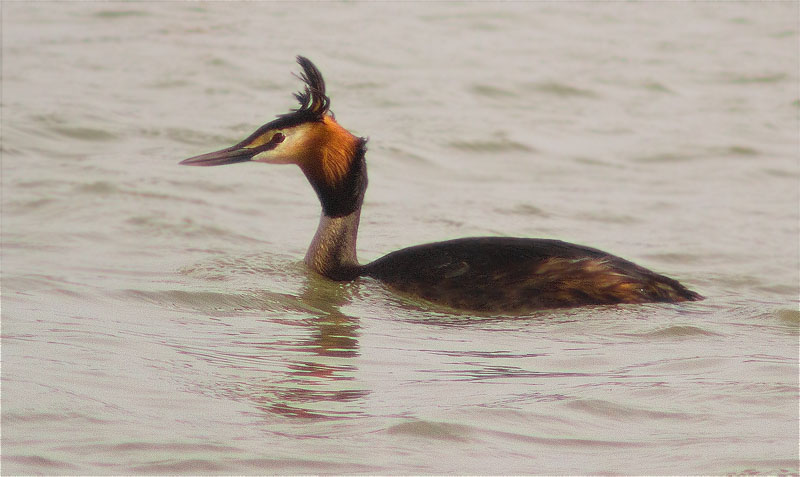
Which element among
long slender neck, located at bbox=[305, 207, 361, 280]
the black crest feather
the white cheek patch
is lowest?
long slender neck, located at bbox=[305, 207, 361, 280]

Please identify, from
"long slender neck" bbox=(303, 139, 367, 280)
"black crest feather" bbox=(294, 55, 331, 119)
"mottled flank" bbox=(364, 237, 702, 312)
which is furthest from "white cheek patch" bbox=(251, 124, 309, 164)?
"mottled flank" bbox=(364, 237, 702, 312)

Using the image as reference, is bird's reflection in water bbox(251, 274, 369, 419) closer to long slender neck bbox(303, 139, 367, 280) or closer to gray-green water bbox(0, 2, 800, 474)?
gray-green water bbox(0, 2, 800, 474)

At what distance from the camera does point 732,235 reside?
10.4 meters

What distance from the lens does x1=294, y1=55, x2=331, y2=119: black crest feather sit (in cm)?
758

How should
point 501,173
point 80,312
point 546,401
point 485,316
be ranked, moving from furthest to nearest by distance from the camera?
point 501,173 → point 485,316 → point 80,312 → point 546,401

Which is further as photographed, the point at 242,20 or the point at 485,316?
the point at 242,20

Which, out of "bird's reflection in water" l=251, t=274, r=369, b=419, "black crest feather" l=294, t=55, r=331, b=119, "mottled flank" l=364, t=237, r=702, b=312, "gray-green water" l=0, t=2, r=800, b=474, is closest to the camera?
"gray-green water" l=0, t=2, r=800, b=474

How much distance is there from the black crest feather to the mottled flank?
110 centimetres

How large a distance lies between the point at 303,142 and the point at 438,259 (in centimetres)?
110

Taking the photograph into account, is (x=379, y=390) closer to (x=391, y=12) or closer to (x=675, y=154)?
(x=675, y=154)

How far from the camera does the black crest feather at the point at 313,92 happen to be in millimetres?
7578

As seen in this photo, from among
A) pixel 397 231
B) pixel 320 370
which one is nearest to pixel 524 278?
pixel 320 370

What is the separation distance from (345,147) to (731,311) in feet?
8.12

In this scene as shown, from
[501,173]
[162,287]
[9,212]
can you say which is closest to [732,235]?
[501,173]
